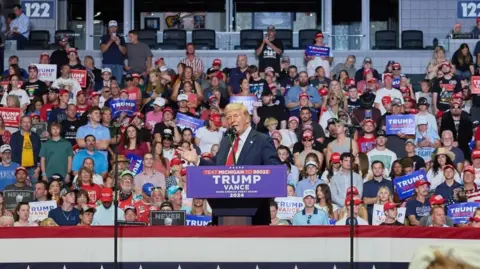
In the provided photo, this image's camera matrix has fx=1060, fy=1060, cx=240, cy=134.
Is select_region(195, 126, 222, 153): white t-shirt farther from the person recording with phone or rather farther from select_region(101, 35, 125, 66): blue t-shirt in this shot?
select_region(101, 35, 125, 66): blue t-shirt

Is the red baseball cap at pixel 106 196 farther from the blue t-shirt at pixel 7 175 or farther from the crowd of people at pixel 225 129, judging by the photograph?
the blue t-shirt at pixel 7 175

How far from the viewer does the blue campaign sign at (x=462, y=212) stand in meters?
11.4

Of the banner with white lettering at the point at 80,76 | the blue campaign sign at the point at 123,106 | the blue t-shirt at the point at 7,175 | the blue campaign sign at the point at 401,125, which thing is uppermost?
the banner with white lettering at the point at 80,76

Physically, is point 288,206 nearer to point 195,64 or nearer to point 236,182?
point 236,182

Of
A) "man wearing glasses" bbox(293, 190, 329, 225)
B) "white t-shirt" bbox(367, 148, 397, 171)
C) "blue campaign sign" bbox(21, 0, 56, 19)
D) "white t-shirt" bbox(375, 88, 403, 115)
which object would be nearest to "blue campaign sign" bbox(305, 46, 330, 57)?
"white t-shirt" bbox(375, 88, 403, 115)

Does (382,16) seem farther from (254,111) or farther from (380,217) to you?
(380,217)

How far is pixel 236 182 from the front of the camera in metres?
7.15

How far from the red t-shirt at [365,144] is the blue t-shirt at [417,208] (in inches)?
107

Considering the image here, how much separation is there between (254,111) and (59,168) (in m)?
3.42

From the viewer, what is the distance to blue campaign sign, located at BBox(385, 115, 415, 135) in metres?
15.6

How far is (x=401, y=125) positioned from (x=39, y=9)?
10.9 m

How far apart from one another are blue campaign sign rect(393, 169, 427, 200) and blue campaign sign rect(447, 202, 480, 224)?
1.23 meters

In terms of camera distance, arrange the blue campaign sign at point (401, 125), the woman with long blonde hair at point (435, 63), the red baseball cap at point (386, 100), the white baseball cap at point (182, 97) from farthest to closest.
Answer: the woman with long blonde hair at point (435, 63)
the red baseball cap at point (386, 100)
the white baseball cap at point (182, 97)
the blue campaign sign at point (401, 125)

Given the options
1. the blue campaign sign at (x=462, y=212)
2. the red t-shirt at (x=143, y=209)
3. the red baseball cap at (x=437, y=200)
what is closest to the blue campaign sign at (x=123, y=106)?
the red t-shirt at (x=143, y=209)
